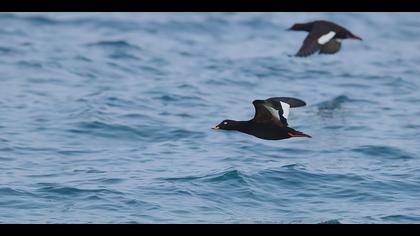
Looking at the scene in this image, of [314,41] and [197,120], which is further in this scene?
[314,41]

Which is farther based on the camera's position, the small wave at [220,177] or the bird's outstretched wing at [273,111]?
the small wave at [220,177]

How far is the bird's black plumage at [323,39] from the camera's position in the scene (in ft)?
46.0

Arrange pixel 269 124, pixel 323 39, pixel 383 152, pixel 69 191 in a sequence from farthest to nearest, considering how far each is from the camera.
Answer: pixel 323 39
pixel 383 152
pixel 269 124
pixel 69 191

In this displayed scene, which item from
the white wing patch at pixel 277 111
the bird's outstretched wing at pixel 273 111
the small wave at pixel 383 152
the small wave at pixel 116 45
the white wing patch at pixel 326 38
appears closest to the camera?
the bird's outstretched wing at pixel 273 111

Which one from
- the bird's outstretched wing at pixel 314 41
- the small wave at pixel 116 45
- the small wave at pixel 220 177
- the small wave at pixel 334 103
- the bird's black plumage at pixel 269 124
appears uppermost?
the small wave at pixel 116 45

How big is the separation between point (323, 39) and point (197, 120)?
206cm

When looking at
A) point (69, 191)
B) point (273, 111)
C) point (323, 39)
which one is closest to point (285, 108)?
point (273, 111)

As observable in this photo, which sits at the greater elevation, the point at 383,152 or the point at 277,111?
the point at 277,111

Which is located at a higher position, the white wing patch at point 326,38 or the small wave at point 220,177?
the white wing patch at point 326,38

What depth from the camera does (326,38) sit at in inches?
565

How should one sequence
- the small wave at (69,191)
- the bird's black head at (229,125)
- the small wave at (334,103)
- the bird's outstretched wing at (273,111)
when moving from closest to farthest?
the small wave at (69,191), the bird's outstretched wing at (273,111), the bird's black head at (229,125), the small wave at (334,103)

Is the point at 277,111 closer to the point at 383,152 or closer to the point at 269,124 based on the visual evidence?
the point at 269,124

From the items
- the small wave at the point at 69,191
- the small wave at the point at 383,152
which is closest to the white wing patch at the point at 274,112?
the small wave at the point at 69,191

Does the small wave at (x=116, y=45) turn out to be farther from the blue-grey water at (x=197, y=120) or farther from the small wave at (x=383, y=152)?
the small wave at (x=383, y=152)
